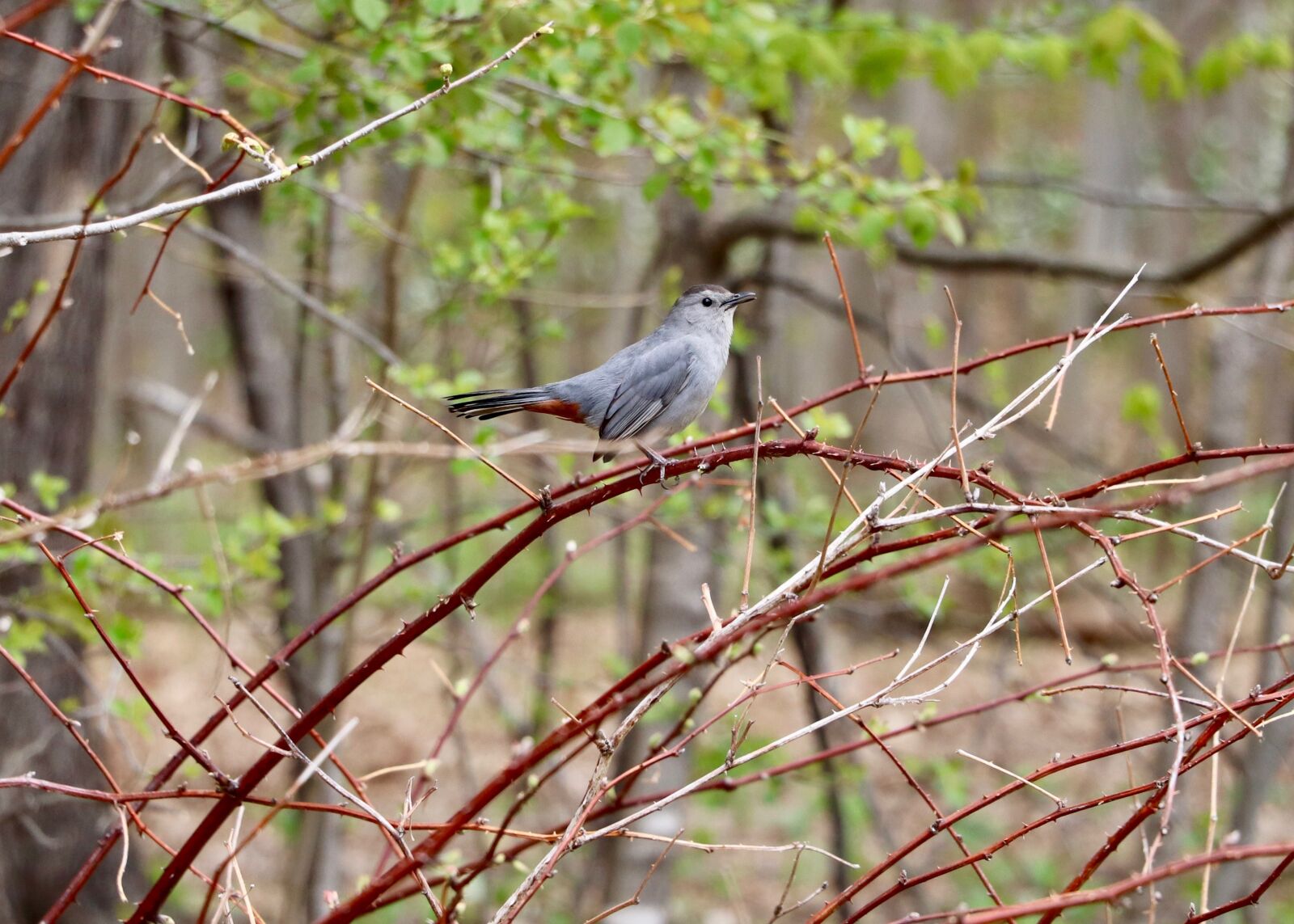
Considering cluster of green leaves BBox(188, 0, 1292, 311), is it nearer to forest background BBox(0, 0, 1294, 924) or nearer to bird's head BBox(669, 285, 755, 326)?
forest background BBox(0, 0, 1294, 924)

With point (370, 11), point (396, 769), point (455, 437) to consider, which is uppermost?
point (370, 11)

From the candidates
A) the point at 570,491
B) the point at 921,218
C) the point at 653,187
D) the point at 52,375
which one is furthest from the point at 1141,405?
the point at 52,375

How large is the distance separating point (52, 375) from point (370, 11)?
107 inches

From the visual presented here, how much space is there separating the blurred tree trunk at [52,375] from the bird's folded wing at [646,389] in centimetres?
222

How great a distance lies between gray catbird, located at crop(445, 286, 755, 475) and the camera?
3875 mm

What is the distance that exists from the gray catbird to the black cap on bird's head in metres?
0.02

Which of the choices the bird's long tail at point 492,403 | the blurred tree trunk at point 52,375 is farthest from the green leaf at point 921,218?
the blurred tree trunk at point 52,375

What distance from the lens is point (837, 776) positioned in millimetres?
5270

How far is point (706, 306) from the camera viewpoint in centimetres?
438

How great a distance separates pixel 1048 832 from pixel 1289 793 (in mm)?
2217

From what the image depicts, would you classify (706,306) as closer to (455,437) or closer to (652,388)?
(652,388)

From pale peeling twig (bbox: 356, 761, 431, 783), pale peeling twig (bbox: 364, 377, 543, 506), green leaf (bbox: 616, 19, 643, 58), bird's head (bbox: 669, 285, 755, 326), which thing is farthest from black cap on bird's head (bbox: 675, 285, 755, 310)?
pale peeling twig (bbox: 356, 761, 431, 783)

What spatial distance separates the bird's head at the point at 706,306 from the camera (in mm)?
4328

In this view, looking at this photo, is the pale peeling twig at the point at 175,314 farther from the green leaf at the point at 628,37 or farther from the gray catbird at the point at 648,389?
the green leaf at the point at 628,37
